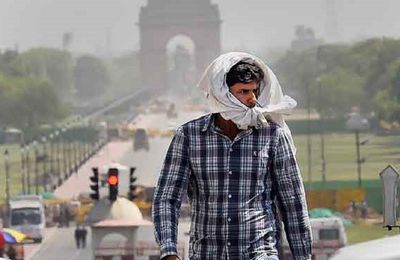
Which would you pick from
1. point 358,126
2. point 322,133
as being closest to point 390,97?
point 358,126

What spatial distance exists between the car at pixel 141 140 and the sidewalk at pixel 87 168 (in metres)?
0.48

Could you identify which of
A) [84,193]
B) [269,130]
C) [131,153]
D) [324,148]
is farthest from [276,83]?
[131,153]

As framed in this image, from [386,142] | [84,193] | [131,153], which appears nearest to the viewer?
[84,193]

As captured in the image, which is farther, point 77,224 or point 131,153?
point 131,153

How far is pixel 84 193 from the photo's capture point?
39.8 m

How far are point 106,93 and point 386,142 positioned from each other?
1435 inches

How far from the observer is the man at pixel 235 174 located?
4.16m

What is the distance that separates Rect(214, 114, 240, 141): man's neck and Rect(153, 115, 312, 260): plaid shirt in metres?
0.02

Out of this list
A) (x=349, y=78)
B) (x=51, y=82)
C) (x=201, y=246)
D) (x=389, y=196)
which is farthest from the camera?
(x=51, y=82)

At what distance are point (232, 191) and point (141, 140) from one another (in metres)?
51.8

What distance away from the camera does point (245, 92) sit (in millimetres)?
4234

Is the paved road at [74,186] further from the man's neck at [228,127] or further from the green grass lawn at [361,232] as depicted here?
the man's neck at [228,127]

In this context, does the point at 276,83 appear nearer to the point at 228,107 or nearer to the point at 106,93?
the point at 228,107

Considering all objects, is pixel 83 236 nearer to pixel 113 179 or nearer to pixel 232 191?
pixel 113 179
